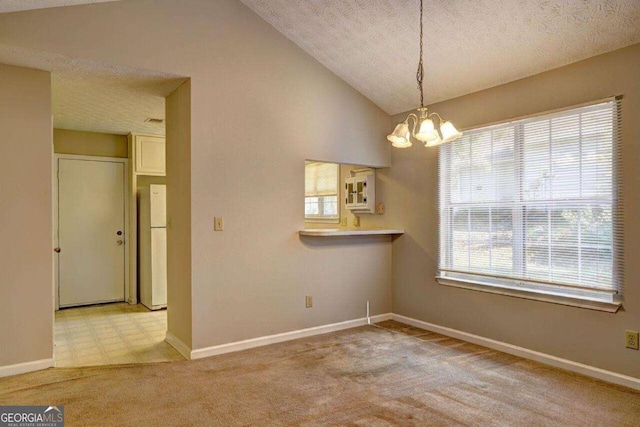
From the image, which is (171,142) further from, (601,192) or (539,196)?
(601,192)

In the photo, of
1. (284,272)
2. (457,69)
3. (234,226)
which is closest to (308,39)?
(457,69)

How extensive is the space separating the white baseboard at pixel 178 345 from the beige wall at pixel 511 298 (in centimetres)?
242

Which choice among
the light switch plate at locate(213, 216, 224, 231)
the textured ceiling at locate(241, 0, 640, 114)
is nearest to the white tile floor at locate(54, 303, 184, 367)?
the light switch plate at locate(213, 216, 224, 231)

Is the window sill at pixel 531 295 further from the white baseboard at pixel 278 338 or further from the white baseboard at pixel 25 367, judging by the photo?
the white baseboard at pixel 25 367

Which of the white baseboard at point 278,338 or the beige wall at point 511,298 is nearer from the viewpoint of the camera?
the beige wall at point 511,298

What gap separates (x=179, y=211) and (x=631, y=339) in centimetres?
370

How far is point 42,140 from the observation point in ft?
10.6

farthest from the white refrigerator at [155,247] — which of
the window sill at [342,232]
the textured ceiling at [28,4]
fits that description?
the textured ceiling at [28,4]

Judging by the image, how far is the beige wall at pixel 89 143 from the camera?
17.6 feet

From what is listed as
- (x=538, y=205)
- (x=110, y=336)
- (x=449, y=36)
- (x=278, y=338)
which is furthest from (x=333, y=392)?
(x=449, y=36)

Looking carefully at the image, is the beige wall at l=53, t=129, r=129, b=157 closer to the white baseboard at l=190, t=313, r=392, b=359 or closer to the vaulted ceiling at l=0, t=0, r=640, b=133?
the vaulted ceiling at l=0, t=0, r=640, b=133

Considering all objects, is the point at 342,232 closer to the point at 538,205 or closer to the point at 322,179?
the point at 538,205

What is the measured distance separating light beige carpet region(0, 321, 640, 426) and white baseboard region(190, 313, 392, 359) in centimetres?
10

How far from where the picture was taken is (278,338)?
3.96 metres
